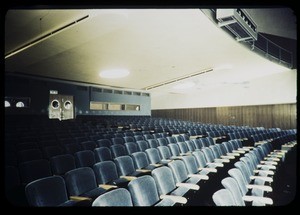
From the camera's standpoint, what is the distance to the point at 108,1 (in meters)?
2.12

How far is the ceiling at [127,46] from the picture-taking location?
5.72 meters

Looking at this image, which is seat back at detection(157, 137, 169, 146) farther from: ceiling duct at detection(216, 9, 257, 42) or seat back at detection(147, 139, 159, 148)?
ceiling duct at detection(216, 9, 257, 42)

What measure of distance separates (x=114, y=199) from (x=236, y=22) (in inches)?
252

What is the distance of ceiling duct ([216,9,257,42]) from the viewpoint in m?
6.42

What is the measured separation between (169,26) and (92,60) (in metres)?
3.46

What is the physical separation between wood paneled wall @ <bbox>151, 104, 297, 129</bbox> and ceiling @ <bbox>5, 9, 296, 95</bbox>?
2.29 m

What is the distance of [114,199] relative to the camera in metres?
1.88

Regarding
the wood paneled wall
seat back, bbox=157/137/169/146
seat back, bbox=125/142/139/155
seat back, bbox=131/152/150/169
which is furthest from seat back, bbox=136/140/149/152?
the wood paneled wall

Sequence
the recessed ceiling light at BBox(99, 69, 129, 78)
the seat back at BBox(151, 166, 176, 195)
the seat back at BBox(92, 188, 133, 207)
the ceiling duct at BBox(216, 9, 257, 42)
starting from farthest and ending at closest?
the recessed ceiling light at BBox(99, 69, 129, 78)
the ceiling duct at BBox(216, 9, 257, 42)
the seat back at BBox(151, 166, 176, 195)
the seat back at BBox(92, 188, 133, 207)

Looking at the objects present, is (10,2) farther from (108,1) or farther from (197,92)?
(197,92)

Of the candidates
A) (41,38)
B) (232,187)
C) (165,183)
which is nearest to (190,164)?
(165,183)

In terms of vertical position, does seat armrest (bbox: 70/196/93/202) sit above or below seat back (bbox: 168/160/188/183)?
below

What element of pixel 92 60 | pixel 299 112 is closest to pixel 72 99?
pixel 92 60

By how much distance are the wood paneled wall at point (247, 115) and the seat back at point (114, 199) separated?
13.3 meters
